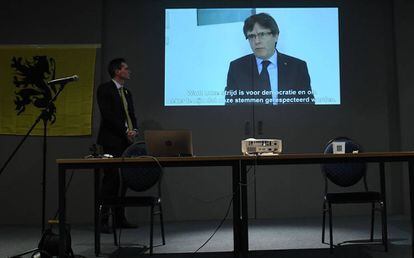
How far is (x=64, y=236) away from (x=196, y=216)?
2.66 metres

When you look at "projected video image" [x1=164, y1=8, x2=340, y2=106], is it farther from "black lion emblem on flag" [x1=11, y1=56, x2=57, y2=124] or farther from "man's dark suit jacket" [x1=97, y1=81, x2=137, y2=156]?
"black lion emblem on flag" [x1=11, y1=56, x2=57, y2=124]

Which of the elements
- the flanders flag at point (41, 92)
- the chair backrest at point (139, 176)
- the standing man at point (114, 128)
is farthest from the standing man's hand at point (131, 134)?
the flanders flag at point (41, 92)

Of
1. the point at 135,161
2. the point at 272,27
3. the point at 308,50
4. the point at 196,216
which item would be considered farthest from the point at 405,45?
the point at 135,161

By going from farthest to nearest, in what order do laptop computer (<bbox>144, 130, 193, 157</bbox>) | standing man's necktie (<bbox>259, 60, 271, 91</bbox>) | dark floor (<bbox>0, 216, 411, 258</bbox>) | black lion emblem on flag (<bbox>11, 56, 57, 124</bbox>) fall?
standing man's necktie (<bbox>259, 60, 271, 91</bbox>) < black lion emblem on flag (<bbox>11, 56, 57, 124</bbox>) < dark floor (<bbox>0, 216, 411, 258</bbox>) < laptop computer (<bbox>144, 130, 193, 157</bbox>)

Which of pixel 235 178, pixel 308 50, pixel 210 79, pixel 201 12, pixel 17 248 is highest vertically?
pixel 201 12

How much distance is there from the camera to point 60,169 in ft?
9.04

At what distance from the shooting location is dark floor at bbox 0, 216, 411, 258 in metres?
3.35

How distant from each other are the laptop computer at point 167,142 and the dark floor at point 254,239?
93cm

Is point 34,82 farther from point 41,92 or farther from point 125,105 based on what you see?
point 125,105

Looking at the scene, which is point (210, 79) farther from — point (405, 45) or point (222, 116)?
point (405, 45)

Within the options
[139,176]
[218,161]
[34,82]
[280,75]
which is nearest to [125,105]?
[139,176]

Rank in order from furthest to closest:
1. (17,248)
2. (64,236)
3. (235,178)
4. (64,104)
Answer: (64,104), (17,248), (235,178), (64,236)

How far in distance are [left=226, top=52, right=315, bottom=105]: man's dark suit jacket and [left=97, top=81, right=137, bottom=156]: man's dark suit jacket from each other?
1376mm

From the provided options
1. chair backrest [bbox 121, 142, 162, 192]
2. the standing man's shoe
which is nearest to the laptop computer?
chair backrest [bbox 121, 142, 162, 192]
